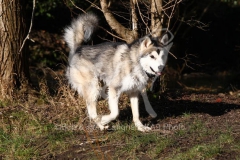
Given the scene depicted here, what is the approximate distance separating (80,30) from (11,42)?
1314 millimetres

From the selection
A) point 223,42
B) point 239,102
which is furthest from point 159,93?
point 223,42

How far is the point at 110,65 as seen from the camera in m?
6.59

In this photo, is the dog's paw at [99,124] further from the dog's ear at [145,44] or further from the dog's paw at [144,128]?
the dog's ear at [145,44]

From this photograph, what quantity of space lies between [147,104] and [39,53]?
6257mm

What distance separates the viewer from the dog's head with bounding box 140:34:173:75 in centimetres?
599

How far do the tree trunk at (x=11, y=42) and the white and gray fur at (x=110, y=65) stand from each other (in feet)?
3.22

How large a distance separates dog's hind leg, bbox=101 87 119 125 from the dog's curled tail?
131 cm

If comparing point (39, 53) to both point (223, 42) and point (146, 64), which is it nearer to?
point (223, 42)

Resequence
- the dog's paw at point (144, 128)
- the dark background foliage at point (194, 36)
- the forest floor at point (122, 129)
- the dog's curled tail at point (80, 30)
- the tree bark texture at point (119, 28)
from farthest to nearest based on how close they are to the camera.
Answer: the dark background foliage at point (194, 36), the tree bark texture at point (119, 28), the dog's curled tail at point (80, 30), the dog's paw at point (144, 128), the forest floor at point (122, 129)

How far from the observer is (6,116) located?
22.3 feet

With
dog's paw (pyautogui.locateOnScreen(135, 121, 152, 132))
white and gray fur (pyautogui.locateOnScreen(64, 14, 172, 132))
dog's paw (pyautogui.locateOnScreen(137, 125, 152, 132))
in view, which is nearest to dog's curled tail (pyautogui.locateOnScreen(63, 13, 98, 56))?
white and gray fur (pyautogui.locateOnScreen(64, 14, 172, 132))

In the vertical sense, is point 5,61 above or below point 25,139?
above

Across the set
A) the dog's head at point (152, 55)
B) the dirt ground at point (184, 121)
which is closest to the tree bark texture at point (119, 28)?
the dirt ground at point (184, 121)

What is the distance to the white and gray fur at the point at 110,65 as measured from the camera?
614 cm
